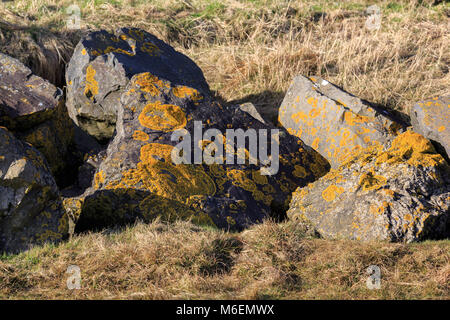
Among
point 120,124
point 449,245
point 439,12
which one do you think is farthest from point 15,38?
point 439,12

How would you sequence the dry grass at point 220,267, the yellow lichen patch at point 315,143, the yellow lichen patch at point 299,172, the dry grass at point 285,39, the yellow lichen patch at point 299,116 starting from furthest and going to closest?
the dry grass at point 285,39
the yellow lichen patch at point 299,116
the yellow lichen patch at point 315,143
the yellow lichen patch at point 299,172
the dry grass at point 220,267

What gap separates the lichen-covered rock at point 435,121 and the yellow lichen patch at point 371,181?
1325 millimetres

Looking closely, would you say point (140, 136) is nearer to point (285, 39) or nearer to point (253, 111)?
point (253, 111)

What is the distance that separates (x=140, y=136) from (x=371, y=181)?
255cm

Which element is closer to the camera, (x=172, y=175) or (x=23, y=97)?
(x=172, y=175)

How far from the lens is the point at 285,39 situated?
10797 millimetres

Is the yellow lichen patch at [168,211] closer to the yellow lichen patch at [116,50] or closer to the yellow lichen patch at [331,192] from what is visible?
the yellow lichen patch at [331,192]

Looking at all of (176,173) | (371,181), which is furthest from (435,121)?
(176,173)

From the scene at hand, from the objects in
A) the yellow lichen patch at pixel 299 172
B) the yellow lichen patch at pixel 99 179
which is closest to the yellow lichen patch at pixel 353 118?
the yellow lichen patch at pixel 299 172

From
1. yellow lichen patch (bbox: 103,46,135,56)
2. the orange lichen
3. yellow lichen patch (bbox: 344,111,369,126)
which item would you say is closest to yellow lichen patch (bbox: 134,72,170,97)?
yellow lichen patch (bbox: 103,46,135,56)

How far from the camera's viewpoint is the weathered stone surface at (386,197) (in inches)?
203

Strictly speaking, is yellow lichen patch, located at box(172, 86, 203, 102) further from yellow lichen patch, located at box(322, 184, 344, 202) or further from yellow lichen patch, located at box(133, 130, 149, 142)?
yellow lichen patch, located at box(322, 184, 344, 202)

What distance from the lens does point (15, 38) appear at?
30.2ft

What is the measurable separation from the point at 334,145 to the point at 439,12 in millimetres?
6516
